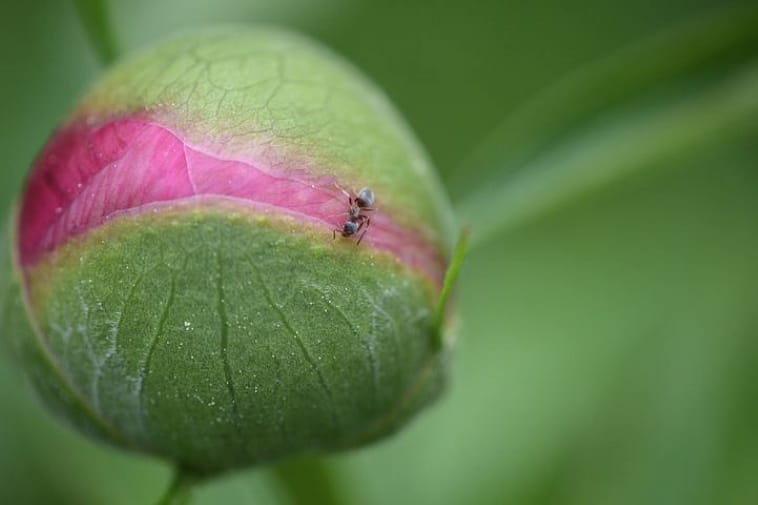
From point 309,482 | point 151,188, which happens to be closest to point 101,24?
point 151,188

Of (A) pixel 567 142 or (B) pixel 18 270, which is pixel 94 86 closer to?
(B) pixel 18 270

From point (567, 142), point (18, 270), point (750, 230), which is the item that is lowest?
point (18, 270)

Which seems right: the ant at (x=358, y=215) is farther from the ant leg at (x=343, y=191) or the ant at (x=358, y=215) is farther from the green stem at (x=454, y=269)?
the green stem at (x=454, y=269)

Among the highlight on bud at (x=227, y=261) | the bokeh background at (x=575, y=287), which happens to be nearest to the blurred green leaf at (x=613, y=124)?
the bokeh background at (x=575, y=287)

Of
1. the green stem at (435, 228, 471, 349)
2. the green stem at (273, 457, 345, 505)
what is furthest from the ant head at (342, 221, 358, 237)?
the green stem at (273, 457, 345, 505)

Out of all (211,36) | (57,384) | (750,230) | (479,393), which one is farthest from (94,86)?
(750,230)

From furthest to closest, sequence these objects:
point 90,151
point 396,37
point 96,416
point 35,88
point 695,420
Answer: point 396,37, point 35,88, point 695,420, point 96,416, point 90,151

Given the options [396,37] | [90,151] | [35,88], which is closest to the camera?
[90,151]
